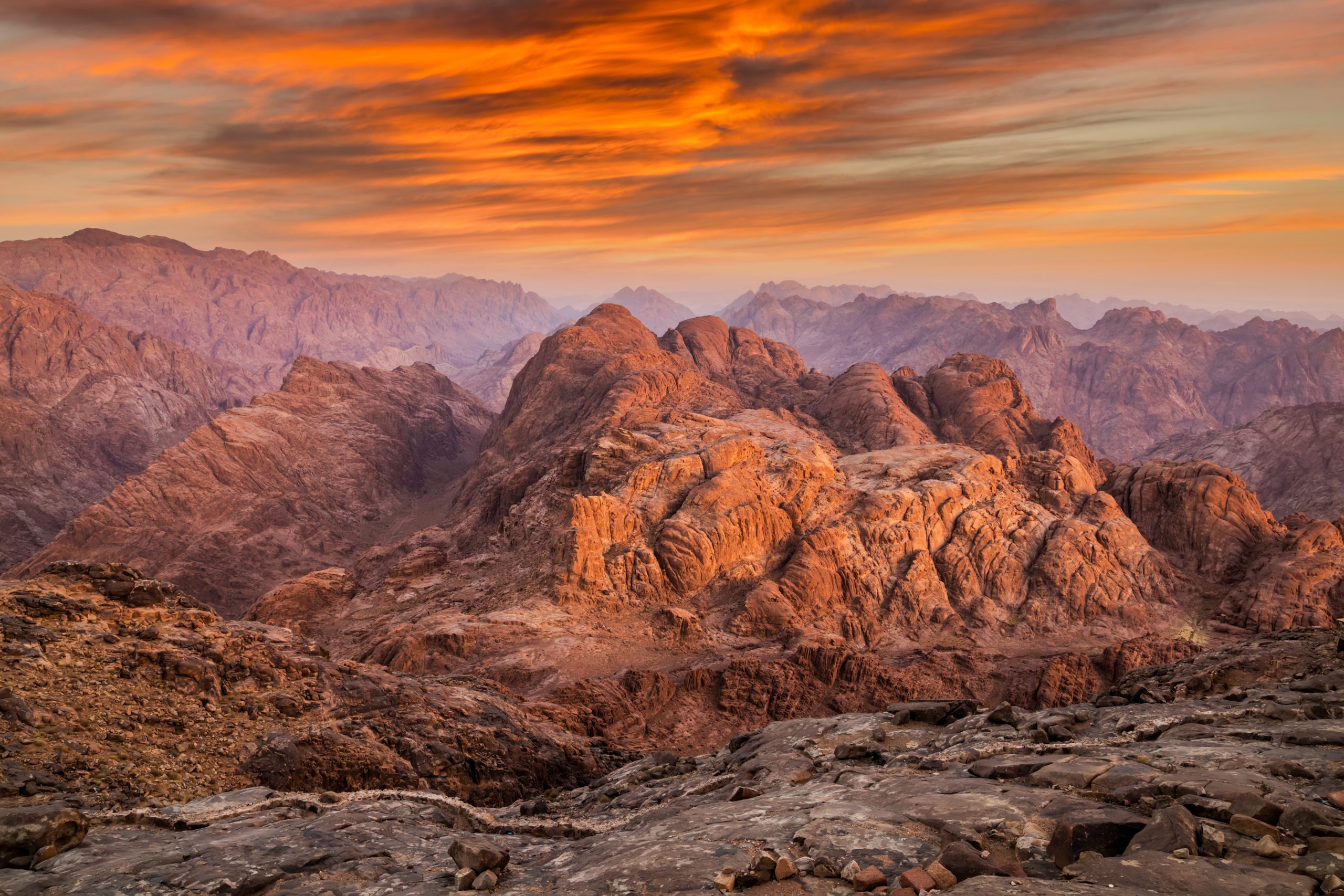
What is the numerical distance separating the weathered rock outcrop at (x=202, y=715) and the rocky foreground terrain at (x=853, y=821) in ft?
0.99

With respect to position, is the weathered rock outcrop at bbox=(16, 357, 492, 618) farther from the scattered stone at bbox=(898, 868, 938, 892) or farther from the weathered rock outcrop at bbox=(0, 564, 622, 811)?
the scattered stone at bbox=(898, 868, 938, 892)

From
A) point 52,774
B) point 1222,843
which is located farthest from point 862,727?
point 52,774

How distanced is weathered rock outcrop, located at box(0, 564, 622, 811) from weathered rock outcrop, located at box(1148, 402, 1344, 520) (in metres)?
180

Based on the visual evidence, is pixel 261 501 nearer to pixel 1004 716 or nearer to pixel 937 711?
pixel 937 711

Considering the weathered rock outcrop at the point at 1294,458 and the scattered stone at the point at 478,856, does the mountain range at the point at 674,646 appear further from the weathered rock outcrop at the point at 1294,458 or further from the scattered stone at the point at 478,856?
the weathered rock outcrop at the point at 1294,458

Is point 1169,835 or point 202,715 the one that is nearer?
point 1169,835

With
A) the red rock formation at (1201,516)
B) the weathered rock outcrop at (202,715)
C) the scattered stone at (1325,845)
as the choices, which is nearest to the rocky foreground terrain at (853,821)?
the scattered stone at (1325,845)

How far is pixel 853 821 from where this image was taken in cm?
1548

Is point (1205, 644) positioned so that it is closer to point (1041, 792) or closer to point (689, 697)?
point (689, 697)

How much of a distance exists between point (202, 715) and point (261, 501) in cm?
14343

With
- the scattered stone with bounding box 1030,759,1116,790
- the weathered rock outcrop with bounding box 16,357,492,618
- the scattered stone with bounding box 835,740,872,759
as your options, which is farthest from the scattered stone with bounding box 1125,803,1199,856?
the weathered rock outcrop with bounding box 16,357,492,618

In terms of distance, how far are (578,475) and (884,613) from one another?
41156 millimetres

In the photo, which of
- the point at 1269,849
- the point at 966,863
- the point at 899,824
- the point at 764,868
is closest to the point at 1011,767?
the point at 899,824

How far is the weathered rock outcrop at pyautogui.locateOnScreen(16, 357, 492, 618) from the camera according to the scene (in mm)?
131750
